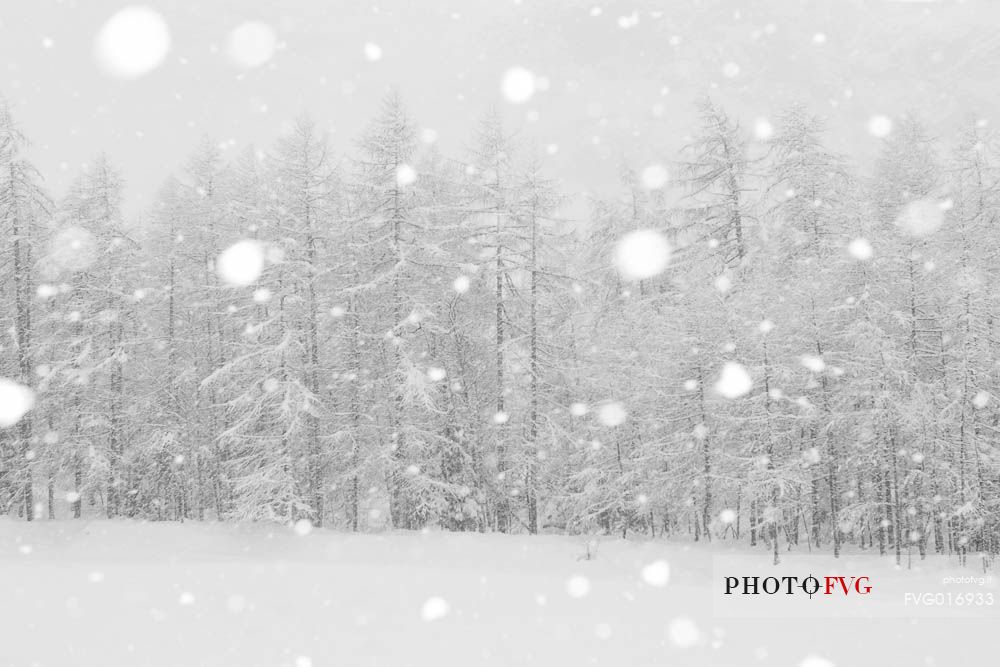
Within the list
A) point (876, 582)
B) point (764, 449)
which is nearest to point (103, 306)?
point (764, 449)

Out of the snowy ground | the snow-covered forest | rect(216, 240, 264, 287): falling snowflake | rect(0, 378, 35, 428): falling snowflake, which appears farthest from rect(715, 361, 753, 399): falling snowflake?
rect(0, 378, 35, 428): falling snowflake

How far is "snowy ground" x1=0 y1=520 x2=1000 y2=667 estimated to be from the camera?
9.32 meters

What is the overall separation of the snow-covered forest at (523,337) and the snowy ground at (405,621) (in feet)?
13.8

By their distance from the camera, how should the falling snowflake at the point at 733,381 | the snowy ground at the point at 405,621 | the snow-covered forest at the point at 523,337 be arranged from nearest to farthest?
the snowy ground at the point at 405,621 → the snow-covered forest at the point at 523,337 → the falling snowflake at the point at 733,381

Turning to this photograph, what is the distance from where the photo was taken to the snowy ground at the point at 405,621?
932cm

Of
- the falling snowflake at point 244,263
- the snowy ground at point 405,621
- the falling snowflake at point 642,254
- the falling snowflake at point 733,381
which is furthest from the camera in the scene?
the falling snowflake at point 642,254

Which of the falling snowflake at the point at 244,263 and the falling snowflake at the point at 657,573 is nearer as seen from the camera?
the falling snowflake at the point at 657,573

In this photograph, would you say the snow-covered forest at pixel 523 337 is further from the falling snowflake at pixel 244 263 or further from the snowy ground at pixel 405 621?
the snowy ground at pixel 405 621

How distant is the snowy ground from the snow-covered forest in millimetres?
4212

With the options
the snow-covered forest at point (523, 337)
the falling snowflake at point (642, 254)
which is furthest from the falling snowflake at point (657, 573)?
the falling snowflake at point (642, 254)

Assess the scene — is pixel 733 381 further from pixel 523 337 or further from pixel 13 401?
pixel 13 401

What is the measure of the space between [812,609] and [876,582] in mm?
4826

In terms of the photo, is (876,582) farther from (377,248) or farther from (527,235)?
(377,248)

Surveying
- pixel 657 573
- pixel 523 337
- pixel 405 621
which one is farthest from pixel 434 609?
pixel 523 337
